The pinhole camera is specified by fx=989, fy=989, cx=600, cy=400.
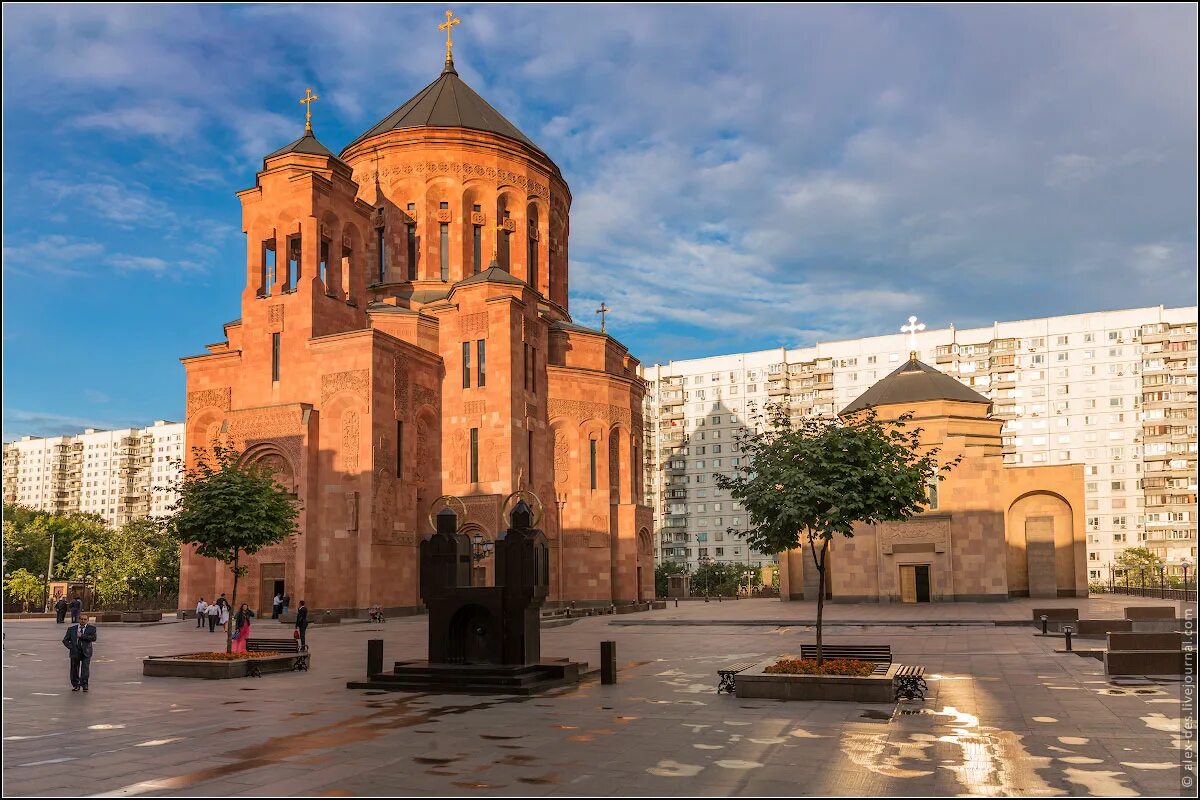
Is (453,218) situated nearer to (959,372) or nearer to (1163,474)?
(959,372)

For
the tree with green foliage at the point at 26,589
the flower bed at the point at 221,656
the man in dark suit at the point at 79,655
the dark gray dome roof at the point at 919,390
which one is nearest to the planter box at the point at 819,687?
the flower bed at the point at 221,656

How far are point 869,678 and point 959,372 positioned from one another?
285ft

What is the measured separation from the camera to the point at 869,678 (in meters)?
15.2

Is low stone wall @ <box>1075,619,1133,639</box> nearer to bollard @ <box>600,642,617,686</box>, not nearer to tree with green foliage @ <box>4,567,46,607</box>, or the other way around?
bollard @ <box>600,642,617,686</box>

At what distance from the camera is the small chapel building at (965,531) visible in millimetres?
48844

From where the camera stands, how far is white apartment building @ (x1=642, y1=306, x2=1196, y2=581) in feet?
289

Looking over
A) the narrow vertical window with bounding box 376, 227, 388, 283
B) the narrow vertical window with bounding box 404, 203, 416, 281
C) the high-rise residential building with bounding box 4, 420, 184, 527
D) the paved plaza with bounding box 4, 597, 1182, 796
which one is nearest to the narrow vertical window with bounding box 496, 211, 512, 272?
the narrow vertical window with bounding box 404, 203, 416, 281

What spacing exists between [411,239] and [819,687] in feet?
145

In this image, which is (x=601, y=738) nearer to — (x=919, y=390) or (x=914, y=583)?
Answer: (x=914, y=583)

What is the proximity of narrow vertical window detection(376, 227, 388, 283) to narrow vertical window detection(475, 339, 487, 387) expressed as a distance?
32.4 feet

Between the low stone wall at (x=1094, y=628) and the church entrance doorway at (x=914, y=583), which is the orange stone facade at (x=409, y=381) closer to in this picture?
the church entrance doorway at (x=914, y=583)

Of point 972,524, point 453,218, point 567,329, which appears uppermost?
point 453,218

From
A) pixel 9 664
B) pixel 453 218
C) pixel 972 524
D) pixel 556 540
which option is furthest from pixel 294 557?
pixel 972 524

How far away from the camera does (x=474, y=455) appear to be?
47062 mm
